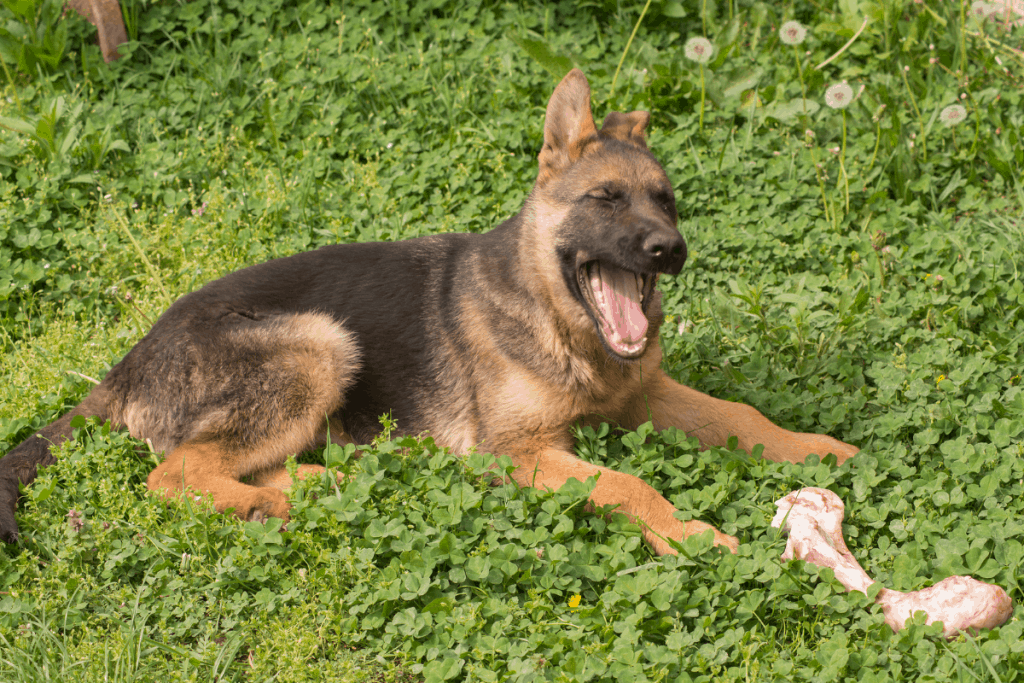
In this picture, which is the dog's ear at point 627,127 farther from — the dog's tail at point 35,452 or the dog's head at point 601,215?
Answer: the dog's tail at point 35,452

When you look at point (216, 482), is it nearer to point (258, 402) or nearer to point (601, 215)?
point (258, 402)

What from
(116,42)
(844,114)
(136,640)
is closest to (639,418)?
(136,640)

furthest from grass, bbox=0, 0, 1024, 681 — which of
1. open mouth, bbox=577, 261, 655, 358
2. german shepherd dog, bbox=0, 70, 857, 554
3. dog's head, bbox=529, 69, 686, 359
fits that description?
dog's head, bbox=529, 69, 686, 359

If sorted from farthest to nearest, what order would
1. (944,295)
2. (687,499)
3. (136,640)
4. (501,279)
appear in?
(944,295) < (501,279) < (687,499) < (136,640)

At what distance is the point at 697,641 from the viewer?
318cm

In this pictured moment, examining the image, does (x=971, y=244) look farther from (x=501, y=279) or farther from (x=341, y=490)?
(x=341, y=490)

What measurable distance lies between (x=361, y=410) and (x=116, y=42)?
205 inches

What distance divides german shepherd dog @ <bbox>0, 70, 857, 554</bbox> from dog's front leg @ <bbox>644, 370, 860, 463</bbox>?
0.03 feet

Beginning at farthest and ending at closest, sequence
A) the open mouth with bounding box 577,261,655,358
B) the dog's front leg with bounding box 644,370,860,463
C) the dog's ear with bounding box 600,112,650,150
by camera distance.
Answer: the dog's ear with bounding box 600,112,650,150
the dog's front leg with bounding box 644,370,860,463
the open mouth with bounding box 577,261,655,358

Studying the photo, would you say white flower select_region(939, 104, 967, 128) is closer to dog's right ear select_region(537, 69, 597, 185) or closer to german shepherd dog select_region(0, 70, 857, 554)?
german shepherd dog select_region(0, 70, 857, 554)

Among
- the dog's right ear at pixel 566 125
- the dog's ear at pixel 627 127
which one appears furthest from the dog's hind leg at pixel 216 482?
the dog's ear at pixel 627 127

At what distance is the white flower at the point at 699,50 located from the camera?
6.64 metres

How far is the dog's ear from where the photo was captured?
4.54 meters

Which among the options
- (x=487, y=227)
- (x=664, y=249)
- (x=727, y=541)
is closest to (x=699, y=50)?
(x=487, y=227)
